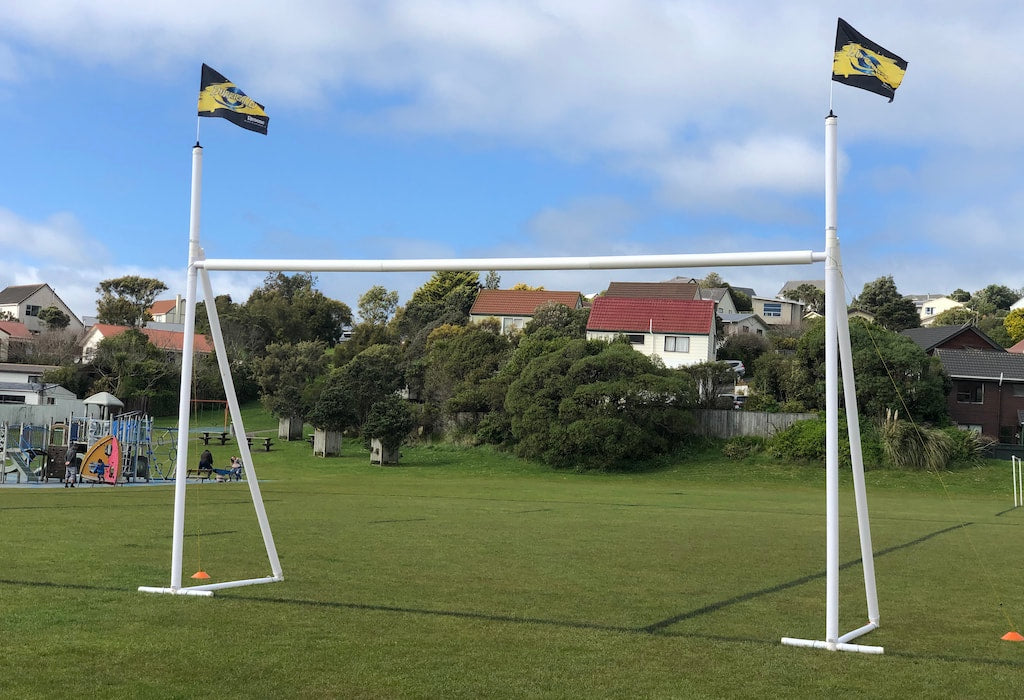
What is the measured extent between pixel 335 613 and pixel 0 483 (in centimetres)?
2279

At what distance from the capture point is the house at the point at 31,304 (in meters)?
89.0

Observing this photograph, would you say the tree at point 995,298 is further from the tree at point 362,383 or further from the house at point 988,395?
the tree at point 362,383

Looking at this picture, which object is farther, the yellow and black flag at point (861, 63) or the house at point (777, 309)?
the house at point (777, 309)

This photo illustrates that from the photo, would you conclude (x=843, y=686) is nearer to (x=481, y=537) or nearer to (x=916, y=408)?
(x=481, y=537)

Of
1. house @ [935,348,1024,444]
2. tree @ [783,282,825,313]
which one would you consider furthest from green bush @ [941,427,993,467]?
tree @ [783,282,825,313]

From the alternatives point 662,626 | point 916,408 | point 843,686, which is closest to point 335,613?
point 662,626

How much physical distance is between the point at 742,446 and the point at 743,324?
40924mm

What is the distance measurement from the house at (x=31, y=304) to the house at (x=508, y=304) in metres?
38.2

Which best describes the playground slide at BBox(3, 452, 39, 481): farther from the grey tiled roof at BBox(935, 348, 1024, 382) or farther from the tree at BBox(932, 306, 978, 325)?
the tree at BBox(932, 306, 978, 325)

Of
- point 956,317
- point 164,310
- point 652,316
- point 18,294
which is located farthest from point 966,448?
point 164,310

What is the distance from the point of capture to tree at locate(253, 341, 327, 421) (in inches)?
1906

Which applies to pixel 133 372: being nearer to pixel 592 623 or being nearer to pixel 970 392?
pixel 970 392

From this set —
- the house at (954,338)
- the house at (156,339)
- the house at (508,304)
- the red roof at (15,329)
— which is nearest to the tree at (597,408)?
the house at (954,338)

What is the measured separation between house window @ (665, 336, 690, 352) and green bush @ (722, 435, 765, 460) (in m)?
16.1
